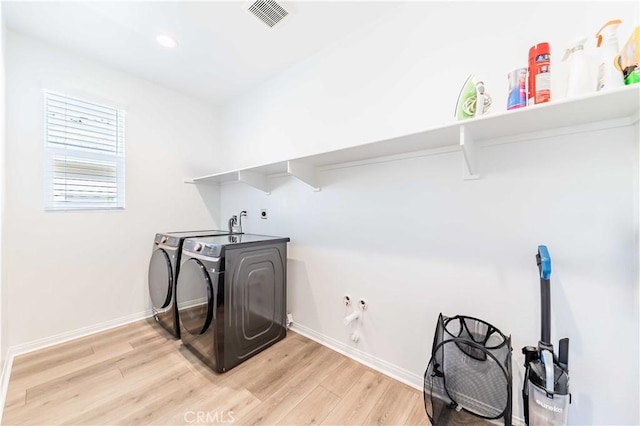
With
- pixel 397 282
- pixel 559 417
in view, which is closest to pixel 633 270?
pixel 559 417

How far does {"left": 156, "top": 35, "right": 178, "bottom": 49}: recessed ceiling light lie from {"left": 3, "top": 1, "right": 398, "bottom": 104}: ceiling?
4cm

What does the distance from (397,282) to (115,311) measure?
8.82 feet

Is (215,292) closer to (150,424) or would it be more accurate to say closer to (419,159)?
(150,424)

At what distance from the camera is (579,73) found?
947mm

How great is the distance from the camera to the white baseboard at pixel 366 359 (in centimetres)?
156

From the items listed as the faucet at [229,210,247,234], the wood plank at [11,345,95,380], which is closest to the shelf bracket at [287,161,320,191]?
the faucet at [229,210,247,234]

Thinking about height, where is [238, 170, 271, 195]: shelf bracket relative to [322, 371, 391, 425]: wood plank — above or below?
above

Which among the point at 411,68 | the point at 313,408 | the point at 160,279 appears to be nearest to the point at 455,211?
the point at 411,68

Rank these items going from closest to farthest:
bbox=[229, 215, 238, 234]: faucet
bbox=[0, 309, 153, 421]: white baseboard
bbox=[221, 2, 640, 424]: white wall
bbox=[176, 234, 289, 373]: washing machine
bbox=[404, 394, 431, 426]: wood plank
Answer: bbox=[221, 2, 640, 424]: white wall, bbox=[404, 394, 431, 426]: wood plank, bbox=[0, 309, 153, 421]: white baseboard, bbox=[176, 234, 289, 373]: washing machine, bbox=[229, 215, 238, 234]: faucet

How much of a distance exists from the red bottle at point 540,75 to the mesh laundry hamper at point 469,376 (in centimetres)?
110

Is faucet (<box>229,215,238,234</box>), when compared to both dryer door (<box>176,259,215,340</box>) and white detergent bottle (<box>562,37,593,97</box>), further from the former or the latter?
white detergent bottle (<box>562,37,593,97</box>)

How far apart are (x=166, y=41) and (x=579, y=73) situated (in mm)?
2660

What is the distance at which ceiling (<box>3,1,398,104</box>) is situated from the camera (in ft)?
5.43

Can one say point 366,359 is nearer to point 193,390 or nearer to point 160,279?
point 193,390
